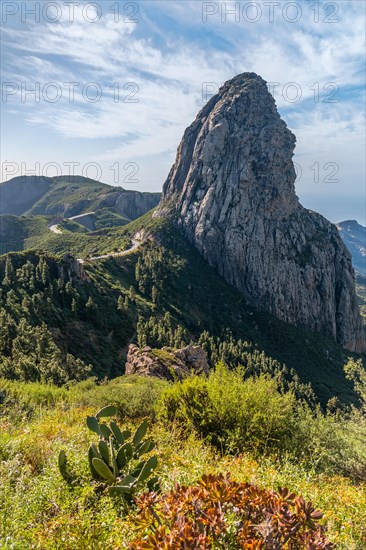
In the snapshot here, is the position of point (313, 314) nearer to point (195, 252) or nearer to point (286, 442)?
point (195, 252)

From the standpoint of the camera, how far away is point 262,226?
14025cm

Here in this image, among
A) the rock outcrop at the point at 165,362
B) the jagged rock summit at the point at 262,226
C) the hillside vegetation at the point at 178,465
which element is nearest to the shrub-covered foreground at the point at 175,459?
the hillside vegetation at the point at 178,465

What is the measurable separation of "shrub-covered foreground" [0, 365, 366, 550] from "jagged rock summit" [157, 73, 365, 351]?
4755 inches

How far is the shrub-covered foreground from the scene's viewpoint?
15.1 ft

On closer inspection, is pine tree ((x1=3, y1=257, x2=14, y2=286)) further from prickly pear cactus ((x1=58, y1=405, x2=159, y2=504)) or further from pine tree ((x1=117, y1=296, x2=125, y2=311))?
prickly pear cactus ((x1=58, y1=405, x2=159, y2=504))

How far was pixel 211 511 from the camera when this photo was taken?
3533 mm

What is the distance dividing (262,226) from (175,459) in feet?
461

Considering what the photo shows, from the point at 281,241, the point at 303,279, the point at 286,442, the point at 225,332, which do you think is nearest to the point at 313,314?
the point at 303,279

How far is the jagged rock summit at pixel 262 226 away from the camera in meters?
136

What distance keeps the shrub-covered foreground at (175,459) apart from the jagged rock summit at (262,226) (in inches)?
4755

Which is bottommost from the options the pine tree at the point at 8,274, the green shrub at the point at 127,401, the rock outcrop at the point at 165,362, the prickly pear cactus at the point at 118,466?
the rock outcrop at the point at 165,362

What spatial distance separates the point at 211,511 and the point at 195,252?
438 feet

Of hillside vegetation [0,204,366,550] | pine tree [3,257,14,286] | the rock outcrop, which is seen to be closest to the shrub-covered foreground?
hillside vegetation [0,204,366,550]

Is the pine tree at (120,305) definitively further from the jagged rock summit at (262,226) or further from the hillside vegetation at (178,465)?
the jagged rock summit at (262,226)
